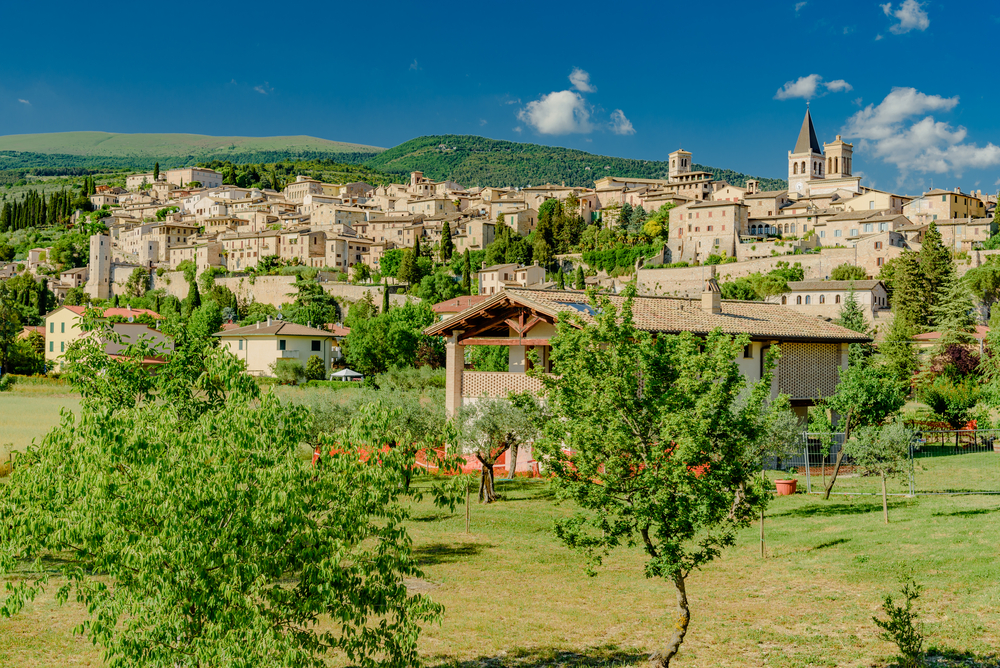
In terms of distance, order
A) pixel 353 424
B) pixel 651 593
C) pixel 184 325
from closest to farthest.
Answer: pixel 353 424 < pixel 184 325 < pixel 651 593

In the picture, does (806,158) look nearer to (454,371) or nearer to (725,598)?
(454,371)

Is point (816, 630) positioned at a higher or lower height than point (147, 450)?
lower

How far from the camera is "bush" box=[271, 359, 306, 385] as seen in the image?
6725 centimetres

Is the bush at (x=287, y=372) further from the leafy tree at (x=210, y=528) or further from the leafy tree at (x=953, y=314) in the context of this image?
the leafy tree at (x=210, y=528)

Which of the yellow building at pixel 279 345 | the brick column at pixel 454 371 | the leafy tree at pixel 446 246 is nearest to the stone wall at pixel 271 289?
the leafy tree at pixel 446 246

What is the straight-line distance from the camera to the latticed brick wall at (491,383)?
2689 centimetres

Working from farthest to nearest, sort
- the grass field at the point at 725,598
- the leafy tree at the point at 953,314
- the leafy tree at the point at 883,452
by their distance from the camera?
the leafy tree at the point at 953,314 → the leafy tree at the point at 883,452 → the grass field at the point at 725,598

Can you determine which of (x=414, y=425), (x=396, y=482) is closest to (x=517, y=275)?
(x=414, y=425)

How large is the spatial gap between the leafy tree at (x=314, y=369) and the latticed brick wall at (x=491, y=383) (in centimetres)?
4384

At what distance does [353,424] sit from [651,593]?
8030mm

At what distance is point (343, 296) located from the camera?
106 m

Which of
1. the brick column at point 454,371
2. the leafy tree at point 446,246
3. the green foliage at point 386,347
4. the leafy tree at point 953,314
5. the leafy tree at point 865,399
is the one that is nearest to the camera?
the leafy tree at point 865,399

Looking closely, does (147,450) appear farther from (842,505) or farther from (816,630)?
(842,505)

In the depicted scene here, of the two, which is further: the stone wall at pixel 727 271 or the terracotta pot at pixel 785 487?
the stone wall at pixel 727 271
